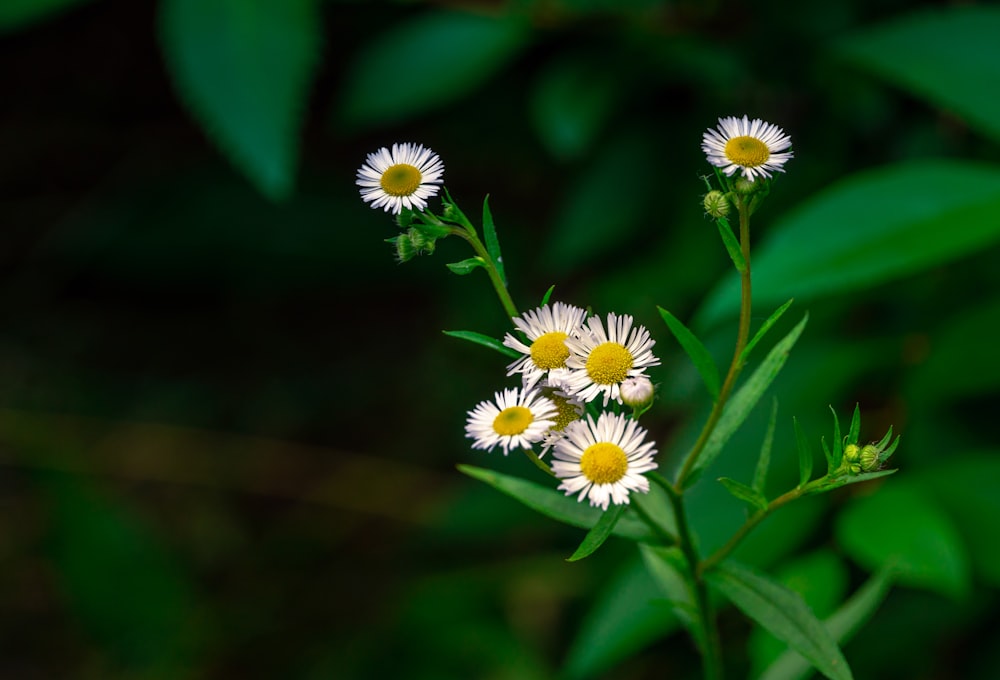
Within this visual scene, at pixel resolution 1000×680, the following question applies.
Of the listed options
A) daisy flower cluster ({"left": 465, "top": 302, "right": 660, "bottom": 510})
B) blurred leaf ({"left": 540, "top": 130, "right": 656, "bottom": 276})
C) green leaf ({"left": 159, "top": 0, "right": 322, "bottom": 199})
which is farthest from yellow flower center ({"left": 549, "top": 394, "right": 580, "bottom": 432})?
blurred leaf ({"left": 540, "top": 130, "right": 656, "bottom": 276})

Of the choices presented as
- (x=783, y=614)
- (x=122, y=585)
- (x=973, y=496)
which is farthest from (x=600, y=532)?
(x=122, y=585)

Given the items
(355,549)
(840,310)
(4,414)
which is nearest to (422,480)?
(355,549)

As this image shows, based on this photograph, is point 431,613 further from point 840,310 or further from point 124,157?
point 124,157

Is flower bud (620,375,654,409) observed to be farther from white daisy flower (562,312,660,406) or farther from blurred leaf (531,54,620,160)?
blurred leaf (531,54,620,160)

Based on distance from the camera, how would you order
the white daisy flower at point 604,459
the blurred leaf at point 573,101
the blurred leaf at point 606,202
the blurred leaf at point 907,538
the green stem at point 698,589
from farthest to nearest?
the blurred leaf at point 606,202 → the blurred leaf at point 573,101 → the blurred leaf at point 907,538 → the green stem at point 698,589 → the white daisy flower at point 604,459

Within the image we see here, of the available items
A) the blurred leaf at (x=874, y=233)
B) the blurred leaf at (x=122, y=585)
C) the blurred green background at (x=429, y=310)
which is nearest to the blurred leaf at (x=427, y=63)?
the blurred green background at (x=429, y=310)

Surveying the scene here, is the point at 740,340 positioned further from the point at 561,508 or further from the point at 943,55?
the point at 943,55

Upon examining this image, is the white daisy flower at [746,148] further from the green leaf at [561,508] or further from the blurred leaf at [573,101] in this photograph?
the blurred leaf at [573,101]
